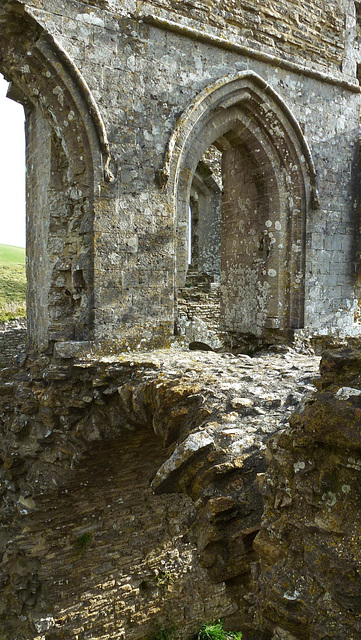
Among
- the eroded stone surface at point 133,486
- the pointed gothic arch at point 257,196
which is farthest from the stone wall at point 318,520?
the pointed gothic arch at point 257,196

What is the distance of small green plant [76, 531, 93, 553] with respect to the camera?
18.9 ft

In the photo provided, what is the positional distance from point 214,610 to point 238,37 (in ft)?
26.4

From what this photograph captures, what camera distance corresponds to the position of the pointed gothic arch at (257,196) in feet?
18.7

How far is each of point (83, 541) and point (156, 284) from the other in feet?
11.0

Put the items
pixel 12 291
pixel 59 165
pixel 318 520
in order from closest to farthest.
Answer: pixel 318 520
pixel 59 165
pixel 12 291

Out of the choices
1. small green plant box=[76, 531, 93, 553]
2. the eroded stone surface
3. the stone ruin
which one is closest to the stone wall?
the stone ruin

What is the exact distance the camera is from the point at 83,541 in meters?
5.77

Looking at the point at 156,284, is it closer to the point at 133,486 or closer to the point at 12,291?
the point at 133,486

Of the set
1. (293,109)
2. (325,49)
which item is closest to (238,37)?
(293,109)

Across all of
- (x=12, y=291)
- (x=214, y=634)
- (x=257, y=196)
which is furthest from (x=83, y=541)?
(x=12, y=291)

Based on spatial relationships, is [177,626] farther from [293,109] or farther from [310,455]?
[293,109]

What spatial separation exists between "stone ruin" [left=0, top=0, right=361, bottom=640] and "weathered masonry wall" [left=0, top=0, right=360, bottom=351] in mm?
22

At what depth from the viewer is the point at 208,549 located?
239cm

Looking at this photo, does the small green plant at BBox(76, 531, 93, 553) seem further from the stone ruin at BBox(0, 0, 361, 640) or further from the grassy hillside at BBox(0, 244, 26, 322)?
the grassy hillside at BBox(0, 244, 26, 322)
